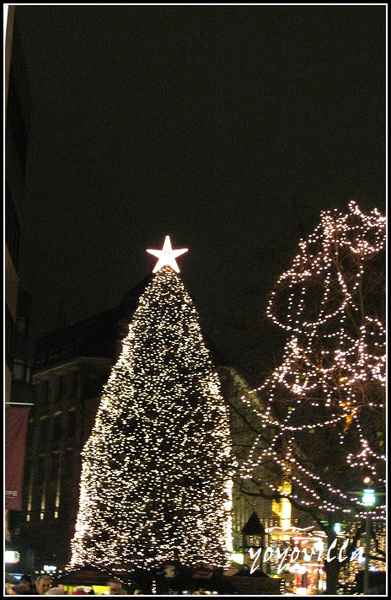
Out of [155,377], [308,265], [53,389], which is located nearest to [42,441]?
[53,389]

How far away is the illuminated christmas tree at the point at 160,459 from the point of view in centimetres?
3014

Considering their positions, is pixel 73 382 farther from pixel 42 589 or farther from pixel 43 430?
pixel 42 589

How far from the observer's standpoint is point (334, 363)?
27.5 meters

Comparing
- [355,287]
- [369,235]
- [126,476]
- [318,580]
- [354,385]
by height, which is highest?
[369,235]

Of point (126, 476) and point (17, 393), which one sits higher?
point (17, 393)

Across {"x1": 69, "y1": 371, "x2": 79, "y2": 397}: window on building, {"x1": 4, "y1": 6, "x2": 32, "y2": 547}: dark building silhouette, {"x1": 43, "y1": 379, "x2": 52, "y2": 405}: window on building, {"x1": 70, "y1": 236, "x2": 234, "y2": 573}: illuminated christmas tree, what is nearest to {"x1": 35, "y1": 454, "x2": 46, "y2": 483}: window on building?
{"x1": 43, "y1": 379, "x2": 52, "y2": 405}: window on building

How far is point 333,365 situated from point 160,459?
22.7 ft

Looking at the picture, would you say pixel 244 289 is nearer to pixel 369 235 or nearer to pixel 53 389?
pixel 369 235

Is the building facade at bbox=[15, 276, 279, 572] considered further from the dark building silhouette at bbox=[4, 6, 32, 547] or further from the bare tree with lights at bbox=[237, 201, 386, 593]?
the bare tree with lights at bbox=[237, 201, 386, 593]

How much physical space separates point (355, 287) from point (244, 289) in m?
6.85

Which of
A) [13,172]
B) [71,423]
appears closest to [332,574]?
[13,172]

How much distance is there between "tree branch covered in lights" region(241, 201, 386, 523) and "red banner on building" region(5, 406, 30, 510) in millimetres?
6723

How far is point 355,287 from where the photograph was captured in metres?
25.8

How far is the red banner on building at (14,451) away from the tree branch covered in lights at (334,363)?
22.1 ft
